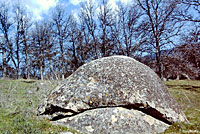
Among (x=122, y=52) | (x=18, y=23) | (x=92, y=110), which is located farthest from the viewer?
(x=18, y=23)

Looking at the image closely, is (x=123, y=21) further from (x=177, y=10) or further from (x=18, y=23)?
(x=18, y=23)

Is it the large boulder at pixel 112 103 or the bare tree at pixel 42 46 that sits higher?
the bare tree at pixel 42 46

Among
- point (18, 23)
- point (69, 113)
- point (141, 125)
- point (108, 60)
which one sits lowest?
point (141, 125)

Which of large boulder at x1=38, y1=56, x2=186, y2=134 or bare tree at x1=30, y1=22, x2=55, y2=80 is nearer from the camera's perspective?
large boulder at x1=38, y1=56, x2=186, y2=134

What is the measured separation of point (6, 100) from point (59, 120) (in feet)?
17.8

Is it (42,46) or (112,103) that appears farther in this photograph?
(42,46)

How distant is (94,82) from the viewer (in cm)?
554

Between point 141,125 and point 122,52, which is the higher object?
point 122,52

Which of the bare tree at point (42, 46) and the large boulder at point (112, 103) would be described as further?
the bare tree at point (42, 46)

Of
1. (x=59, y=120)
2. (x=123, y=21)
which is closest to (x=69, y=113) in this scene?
(x=59, y=120)

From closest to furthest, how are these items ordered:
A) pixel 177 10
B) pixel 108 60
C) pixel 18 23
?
pixel 108 60 < pixel 177 10 < pixel 18 23

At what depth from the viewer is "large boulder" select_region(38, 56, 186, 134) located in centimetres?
457

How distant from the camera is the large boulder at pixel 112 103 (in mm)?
4574

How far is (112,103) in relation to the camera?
5.00 metres
